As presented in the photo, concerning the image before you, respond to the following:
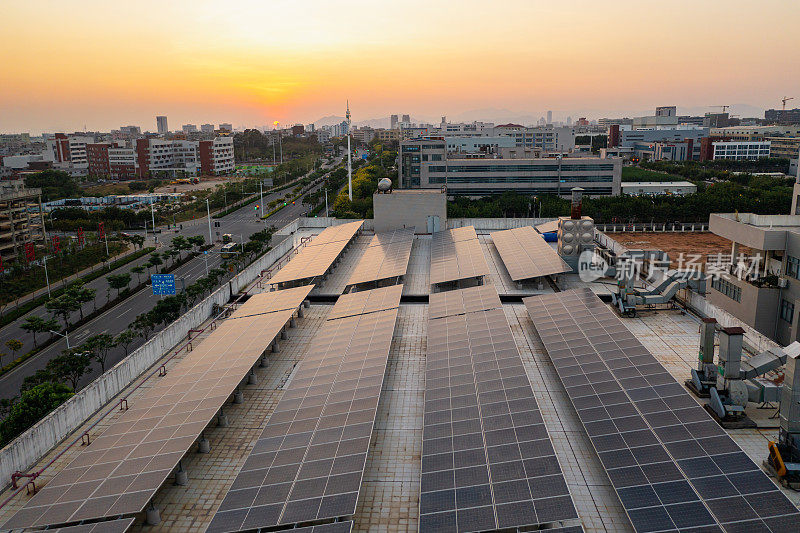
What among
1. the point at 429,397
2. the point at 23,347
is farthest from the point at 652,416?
the point at 23,347

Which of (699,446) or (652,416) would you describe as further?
(652,416)

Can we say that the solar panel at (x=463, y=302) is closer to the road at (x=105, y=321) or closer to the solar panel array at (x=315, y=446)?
the solar panel array at (x=315, y=446)

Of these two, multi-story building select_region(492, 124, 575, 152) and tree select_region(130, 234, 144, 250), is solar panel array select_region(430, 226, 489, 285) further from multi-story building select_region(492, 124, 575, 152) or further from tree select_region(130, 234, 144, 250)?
multi-story building select_region(492, 124, 575, 152)

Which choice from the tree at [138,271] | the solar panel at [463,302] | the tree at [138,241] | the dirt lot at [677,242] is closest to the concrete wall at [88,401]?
the solar panel at [463,302]

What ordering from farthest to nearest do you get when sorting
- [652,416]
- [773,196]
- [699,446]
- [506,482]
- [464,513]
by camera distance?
[773,196], [652,416], [699,446], [506,482], [464,513]

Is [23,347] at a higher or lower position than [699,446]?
lower

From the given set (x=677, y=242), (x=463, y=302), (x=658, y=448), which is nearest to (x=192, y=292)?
(x=463, y=302)

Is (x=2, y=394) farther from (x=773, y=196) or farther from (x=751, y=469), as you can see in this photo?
(x=773, y=196)

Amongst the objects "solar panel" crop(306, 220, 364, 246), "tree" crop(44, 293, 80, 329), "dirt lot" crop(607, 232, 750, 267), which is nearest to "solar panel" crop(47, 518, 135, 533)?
"solar panel" crop(306, 220, 364, 246)
